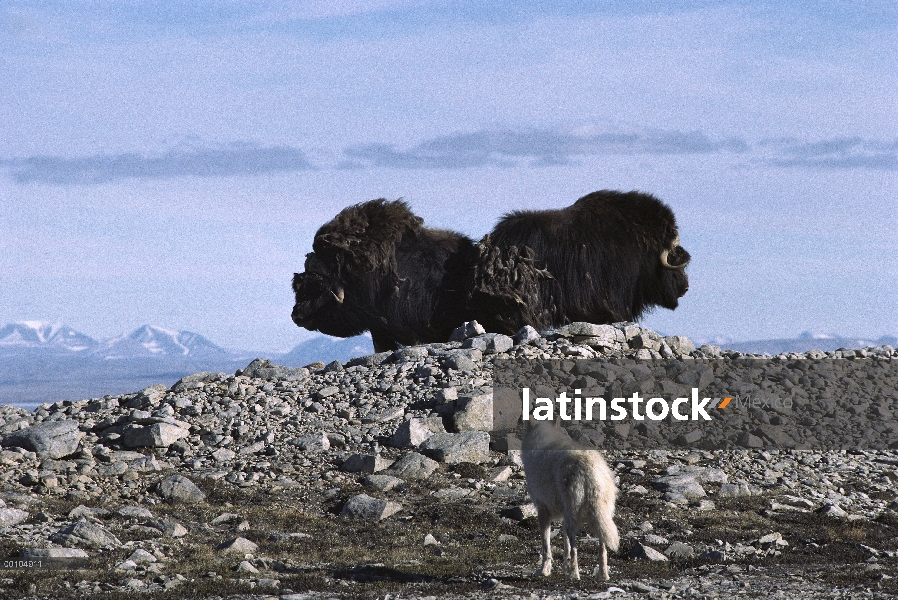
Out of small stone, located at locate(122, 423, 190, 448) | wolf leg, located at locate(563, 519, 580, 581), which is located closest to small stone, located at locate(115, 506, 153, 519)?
small stone, located at locate(122, 423, 190, 448)

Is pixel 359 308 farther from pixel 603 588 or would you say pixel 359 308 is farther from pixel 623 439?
pixel 603 588

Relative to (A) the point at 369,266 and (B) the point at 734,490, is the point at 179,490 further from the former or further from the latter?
(A) the point at 369,266

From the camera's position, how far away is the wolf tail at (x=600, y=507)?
7586 millimetres

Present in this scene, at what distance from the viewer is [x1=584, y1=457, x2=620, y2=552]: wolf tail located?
24.9ft

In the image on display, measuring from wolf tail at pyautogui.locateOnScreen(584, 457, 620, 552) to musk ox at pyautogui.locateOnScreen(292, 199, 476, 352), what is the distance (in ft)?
30.2

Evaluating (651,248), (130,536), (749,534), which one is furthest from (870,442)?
(130,536)

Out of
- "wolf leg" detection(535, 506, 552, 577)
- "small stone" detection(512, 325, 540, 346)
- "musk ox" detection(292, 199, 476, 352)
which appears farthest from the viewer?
"musk ox" detection(292, 199, 476, 352)

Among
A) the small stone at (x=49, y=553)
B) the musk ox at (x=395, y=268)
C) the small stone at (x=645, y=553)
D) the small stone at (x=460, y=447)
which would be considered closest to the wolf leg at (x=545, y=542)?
the small stone at (x=645, y=553)

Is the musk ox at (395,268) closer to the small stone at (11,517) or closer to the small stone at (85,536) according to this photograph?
the small stone at (11,517)

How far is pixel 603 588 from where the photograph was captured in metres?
7.42

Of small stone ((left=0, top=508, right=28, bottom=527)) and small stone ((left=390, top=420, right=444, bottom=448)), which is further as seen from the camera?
small stone ((left=390, top=420, right=444, bottom=448))

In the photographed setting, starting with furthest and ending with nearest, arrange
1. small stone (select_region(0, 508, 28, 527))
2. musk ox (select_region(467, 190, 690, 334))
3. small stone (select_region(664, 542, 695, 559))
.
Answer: musk ox (select_region(467, 190, 690, 334)), small stone (select_region(0, 508, 28, 527)), small stone (select_region(664, 542, 695, 559))

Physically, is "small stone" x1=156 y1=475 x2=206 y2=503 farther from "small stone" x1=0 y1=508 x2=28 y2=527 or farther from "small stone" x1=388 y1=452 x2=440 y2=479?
"small stone" x1=388 y1=452 x2=440 y2=479

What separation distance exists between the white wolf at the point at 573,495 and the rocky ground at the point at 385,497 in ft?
0.93
